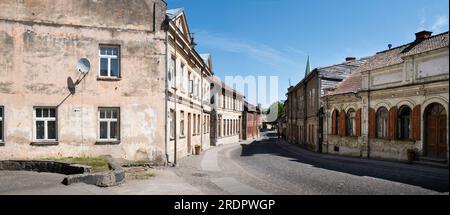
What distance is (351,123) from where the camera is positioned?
21.6m

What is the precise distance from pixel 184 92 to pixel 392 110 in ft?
40.0

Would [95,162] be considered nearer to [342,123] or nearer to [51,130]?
[51,130]

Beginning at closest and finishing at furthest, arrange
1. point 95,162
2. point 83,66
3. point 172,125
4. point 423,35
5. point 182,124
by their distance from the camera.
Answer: point 95,162
point 83,66
point 172,125
point 423,35
point 182,124

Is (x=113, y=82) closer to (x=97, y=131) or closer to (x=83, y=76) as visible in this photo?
(x=83, y=76)

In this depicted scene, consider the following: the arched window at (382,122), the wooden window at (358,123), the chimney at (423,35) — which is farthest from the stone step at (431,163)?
the chimney at (423,35)

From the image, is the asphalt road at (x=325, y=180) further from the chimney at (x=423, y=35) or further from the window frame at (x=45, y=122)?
the chimney at (x=423, y=35)

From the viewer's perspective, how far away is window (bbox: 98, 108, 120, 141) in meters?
15.3

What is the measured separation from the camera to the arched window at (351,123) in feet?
69.4

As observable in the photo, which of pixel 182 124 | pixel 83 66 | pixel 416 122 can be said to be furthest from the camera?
A: pixel 182 124

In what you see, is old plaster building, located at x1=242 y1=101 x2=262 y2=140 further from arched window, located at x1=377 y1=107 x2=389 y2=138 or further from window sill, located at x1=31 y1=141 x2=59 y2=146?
window sill, located at x1=31 y1=141 x2=59 y2=146

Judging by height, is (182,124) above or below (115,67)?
below

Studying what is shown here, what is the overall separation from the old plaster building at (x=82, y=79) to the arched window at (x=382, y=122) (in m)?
12.4

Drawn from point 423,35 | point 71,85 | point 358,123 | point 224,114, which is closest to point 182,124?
point 71,85
